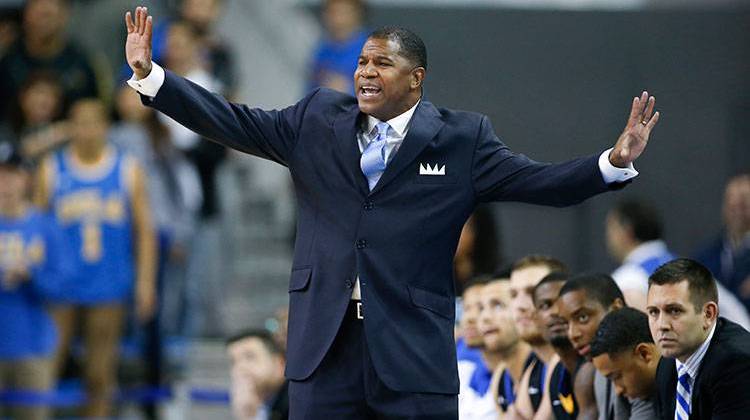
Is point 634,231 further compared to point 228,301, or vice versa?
point 228,301

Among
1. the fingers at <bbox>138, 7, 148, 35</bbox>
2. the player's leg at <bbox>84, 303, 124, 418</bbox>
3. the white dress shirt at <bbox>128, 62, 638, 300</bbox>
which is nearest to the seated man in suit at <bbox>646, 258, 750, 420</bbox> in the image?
the white dress shirt at <bbox>128, 62, 638, 300</bbox>

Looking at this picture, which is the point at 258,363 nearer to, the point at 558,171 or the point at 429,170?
the point at 429,170

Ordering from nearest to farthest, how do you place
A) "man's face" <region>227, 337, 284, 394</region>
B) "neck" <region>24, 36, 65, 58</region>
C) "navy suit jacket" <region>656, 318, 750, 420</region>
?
"navy suit jacket" <region>656, 318, 750, 420</region> → "man's face" <region>227, 337, 284, 394</region> → "neck" <region>24, 36, 65, 58</region>

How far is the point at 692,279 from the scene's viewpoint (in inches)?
238

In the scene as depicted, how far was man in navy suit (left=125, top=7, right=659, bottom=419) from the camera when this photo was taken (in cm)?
551

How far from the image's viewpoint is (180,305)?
12.6 meters

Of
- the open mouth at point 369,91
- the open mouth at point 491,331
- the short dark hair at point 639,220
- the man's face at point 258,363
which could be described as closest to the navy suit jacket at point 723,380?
the open mouth at point 369,91

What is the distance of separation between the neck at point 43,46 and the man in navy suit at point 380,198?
7.60 meters

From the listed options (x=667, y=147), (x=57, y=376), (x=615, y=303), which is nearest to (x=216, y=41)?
(x=57, y=376)

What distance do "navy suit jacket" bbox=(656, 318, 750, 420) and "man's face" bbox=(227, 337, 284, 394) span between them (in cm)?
332

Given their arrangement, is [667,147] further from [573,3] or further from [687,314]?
[687,314]

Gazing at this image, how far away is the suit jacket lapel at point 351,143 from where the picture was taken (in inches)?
223

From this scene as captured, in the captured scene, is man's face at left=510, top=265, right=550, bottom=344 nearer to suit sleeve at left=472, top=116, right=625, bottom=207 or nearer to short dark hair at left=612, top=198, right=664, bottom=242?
suit sleeve at left=472, top=116, right=625, bottom=207

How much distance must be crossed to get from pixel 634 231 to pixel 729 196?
91 cm
